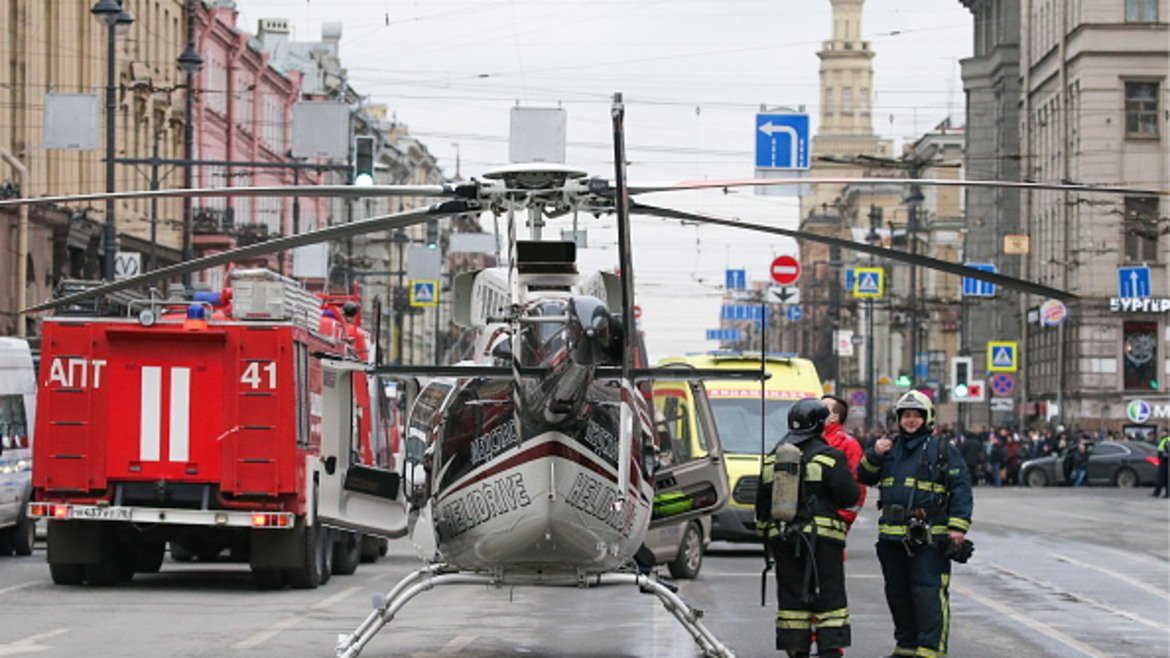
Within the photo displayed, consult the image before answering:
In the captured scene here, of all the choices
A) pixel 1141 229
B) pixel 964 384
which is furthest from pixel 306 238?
pixel 1141 229

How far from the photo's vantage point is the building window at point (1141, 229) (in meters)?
67.8

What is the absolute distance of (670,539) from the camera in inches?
957

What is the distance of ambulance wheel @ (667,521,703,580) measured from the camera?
24.9 metres

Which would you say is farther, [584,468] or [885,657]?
[885,657]

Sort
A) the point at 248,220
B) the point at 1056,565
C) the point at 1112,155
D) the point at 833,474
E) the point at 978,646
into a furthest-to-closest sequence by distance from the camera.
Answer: the point at 248,220, the point at 1112,155, the point at 1056,565, the point at 978,646, the point at 833,474

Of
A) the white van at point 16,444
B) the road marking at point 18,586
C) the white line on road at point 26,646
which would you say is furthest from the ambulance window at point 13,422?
the white line on road at point 26,646

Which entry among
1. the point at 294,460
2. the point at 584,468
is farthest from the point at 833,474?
the point at 294,460

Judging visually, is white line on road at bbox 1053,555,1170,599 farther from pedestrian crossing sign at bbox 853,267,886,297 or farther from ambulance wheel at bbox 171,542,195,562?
pedestrian crossing sign at bbox 853,267,886,297

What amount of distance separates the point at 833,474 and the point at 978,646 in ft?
11.8

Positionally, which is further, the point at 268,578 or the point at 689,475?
the point at 268,578

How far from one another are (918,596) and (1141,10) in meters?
65.0

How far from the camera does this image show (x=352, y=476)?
49.4ft

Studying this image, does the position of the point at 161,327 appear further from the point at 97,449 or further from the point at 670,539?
the point at 670,539

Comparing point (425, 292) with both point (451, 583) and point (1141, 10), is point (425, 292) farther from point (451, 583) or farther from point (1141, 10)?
point (451, 583)
